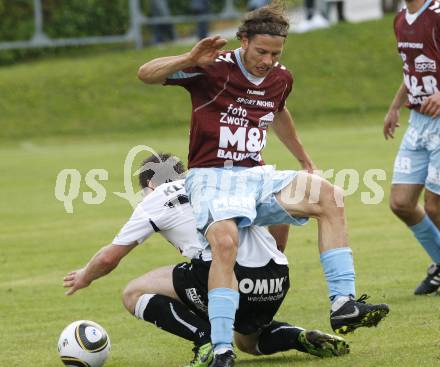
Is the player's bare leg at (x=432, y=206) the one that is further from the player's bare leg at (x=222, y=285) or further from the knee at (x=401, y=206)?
the player's bare leg at (x=222, y=285)

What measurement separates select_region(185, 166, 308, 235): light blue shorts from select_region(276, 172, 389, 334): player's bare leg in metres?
0.07

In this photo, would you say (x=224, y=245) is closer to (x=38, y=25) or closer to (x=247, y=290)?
(x=247, y=290)

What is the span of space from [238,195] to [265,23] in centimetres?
105

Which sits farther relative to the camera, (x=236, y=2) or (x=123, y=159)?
(x=236, y=2)

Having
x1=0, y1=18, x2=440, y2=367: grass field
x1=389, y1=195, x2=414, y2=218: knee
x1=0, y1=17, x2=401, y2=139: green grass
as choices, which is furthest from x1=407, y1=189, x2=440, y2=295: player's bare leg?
x1=0, y1=17, x2=401, y2=139: green grass

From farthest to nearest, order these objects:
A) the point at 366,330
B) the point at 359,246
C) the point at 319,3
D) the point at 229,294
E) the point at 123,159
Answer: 1. the point at 319,3
2. the point at 123,159
3. the point at 359,246
4. the point at 366,330
5. the point at 229,294

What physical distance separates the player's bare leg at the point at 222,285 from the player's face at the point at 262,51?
39.1 inches

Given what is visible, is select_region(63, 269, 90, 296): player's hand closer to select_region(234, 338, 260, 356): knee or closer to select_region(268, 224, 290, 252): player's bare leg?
select_region(234, 338, 260, 356): knee

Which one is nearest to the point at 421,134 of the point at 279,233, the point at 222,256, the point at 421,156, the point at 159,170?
the point at 421,156

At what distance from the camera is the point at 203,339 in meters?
7.00

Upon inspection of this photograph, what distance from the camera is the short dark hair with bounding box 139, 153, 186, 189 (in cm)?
774

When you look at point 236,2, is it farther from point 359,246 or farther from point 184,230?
point 184,230

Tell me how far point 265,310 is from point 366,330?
1073mm

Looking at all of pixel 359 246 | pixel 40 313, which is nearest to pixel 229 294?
pixel 40 313
